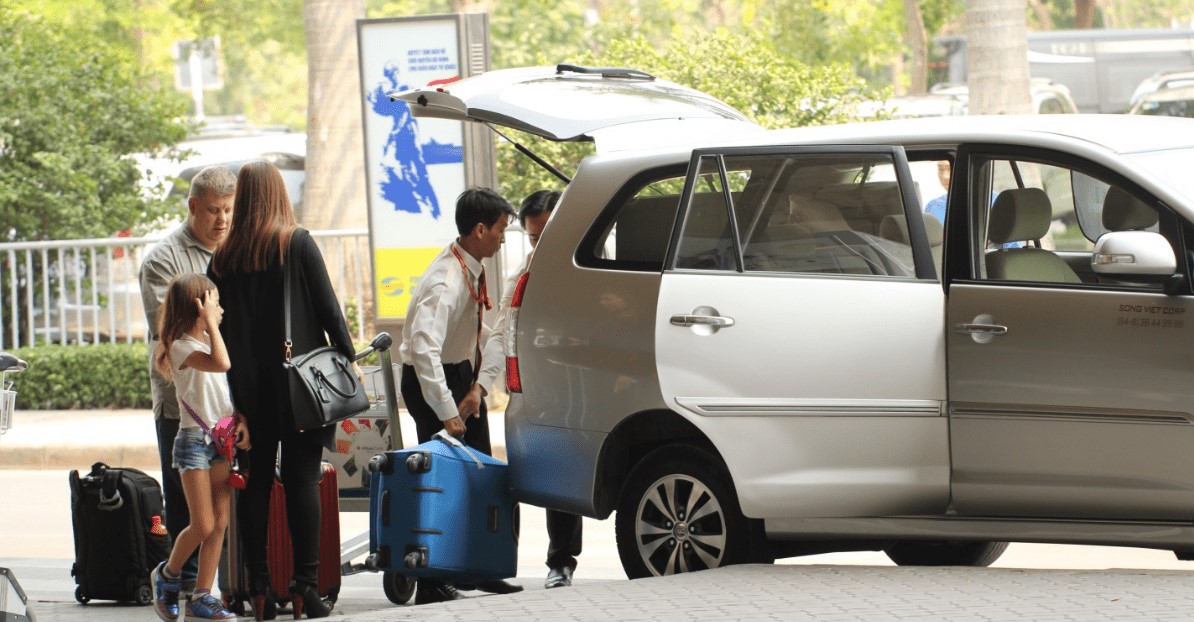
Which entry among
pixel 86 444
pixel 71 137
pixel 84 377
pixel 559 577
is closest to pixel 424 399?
pixel 559 577

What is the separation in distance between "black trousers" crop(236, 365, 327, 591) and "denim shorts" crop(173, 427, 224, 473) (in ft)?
0.56

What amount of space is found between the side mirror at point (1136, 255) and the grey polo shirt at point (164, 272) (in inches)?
130

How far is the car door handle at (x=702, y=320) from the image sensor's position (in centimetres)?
601

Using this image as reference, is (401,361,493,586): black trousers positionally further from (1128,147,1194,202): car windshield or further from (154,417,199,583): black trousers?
(1128,147,1194,202): car windshield

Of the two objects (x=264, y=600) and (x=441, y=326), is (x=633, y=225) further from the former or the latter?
(x=264, y=600)

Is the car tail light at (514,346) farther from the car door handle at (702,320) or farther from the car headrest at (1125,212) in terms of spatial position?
the car headrest at (1125,212)

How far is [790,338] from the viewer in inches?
233

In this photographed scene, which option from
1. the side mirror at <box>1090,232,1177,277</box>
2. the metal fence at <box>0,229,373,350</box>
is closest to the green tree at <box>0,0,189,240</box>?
the metal fence at <box>0,229,373,350</box>

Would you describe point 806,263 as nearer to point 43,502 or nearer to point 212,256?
point 212,256

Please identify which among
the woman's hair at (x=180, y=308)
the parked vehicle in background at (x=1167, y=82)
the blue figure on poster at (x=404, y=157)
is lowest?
the woman's hair at (x=180, y=308)

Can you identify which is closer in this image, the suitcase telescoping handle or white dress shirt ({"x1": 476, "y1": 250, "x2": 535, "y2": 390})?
the suitcase telescoping handle

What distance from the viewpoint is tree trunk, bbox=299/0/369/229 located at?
17.1 m

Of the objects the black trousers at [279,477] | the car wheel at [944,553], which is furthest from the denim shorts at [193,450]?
the car wheel at [944,553]

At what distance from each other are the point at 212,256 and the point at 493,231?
1169 mm
